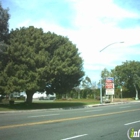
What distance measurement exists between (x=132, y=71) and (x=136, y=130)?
5604 cm

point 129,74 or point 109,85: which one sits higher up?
point 129,74

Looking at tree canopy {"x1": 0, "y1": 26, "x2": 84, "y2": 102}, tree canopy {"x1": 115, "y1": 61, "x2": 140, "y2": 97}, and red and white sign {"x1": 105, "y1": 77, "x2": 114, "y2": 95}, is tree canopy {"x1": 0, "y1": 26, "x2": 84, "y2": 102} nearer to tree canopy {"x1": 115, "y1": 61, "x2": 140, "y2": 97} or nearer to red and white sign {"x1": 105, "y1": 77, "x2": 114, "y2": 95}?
red and white sign {"x1": 105, "y1": 77, "x2": 114, "y2": 95}

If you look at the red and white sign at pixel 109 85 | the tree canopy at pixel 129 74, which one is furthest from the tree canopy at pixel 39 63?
the tree canopy at pixel 129 74

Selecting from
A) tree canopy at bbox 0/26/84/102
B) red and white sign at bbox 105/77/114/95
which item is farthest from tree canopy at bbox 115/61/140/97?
tree canopy at bbox 0/26/84/102

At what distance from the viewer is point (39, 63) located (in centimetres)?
3086

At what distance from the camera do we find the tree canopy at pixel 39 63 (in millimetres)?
29547

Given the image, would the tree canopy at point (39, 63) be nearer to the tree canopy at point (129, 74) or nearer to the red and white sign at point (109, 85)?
the red and white sign at point (109, 85)

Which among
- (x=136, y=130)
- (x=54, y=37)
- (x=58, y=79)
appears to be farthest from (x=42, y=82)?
(x=136, y=130)

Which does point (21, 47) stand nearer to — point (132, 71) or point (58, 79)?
point (58, 79)

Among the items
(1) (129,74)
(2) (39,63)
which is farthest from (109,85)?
(1) (129,74)

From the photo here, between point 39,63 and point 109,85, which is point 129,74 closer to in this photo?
point 109,85

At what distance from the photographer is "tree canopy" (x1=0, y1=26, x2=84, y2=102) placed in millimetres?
29547

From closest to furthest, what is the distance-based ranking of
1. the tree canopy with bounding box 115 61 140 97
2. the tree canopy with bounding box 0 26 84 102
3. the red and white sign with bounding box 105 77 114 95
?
the tree canopy with bounding box 0 26 84 102 → the red and white sign with bounding box 105 77 114 95 → the tree canopy with bounding box 115 61 140 97

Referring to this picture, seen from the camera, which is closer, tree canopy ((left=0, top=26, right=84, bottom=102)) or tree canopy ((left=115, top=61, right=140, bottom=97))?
tree canopy ((left=0, top=26, right=84, bottom=102))
